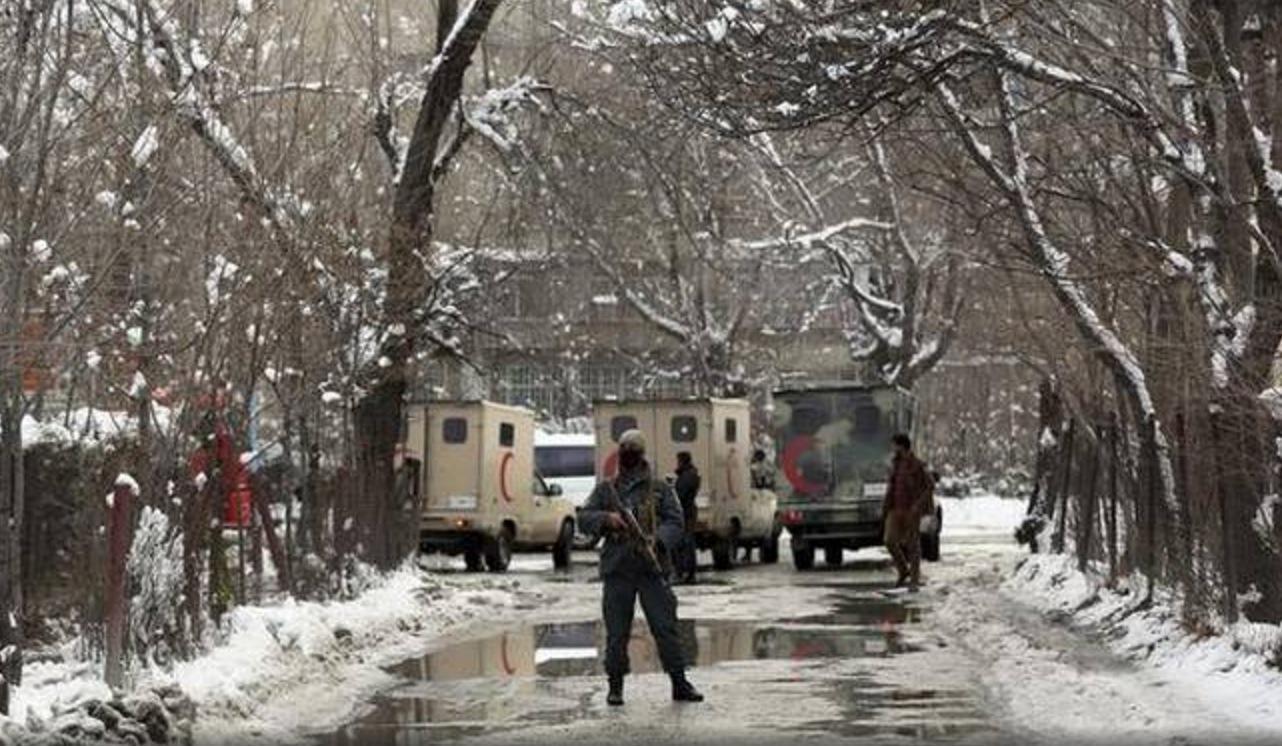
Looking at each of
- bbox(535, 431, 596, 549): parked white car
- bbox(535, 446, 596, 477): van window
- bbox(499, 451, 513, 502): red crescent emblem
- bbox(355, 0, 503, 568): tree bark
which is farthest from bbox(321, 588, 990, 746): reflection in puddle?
bbox(535, 446, 596, 477): van window

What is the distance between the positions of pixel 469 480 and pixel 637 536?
16.7m

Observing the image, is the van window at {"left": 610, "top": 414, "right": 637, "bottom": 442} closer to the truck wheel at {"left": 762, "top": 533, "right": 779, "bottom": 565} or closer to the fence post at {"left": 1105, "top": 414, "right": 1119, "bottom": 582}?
the truck wheel at {"left": 762, "top": 533, "right": 779, "bottom": 565}

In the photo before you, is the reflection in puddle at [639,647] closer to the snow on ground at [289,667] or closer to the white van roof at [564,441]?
the snow on ground at [289,667]

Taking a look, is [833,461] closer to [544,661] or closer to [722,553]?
[722,553]

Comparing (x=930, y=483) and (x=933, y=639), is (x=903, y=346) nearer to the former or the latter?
(x=930, y=483)

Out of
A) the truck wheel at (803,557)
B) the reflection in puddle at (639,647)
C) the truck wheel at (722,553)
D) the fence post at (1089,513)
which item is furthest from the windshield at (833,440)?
the reflection in puddle at (639,647)

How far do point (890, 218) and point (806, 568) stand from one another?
1014cm

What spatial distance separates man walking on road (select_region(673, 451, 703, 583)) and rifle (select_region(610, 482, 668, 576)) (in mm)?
11527

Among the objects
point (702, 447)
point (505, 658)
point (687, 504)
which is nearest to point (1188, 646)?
point (505, 658)

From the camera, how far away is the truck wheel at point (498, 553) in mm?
29328

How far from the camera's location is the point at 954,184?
16766 mm

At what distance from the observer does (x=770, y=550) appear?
34031 millimetres

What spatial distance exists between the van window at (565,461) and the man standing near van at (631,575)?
2405cm

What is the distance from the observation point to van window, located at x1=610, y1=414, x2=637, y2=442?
102 ft
